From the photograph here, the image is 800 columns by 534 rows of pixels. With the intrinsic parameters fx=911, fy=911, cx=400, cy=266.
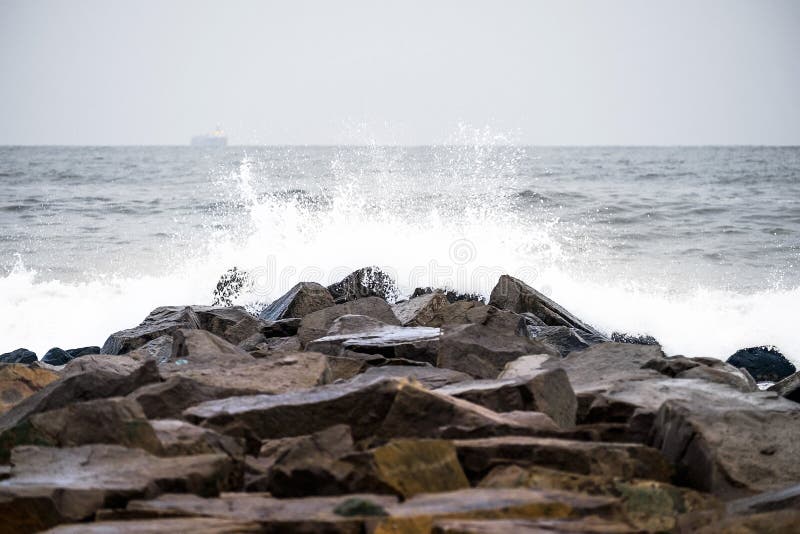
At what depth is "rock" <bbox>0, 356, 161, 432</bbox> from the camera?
10.2 feet

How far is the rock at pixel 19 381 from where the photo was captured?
3.98 m

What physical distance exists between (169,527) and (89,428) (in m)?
0.78

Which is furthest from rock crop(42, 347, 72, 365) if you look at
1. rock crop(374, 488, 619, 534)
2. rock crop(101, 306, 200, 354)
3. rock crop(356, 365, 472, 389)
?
rock crop(374, 488, 619, 534)

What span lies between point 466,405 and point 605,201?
15087mm

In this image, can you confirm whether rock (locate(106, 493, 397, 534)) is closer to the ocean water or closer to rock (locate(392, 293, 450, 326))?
rock (locate(392, 293, 450, 326))

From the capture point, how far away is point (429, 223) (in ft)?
38.5

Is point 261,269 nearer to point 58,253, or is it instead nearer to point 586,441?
point 58,253

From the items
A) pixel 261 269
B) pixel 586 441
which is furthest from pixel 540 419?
pixel 261 269

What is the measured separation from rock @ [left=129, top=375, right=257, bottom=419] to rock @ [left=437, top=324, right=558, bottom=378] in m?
1.02

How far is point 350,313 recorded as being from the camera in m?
5.15

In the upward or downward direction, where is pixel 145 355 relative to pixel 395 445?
downward

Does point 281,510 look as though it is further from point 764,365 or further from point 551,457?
point 764,365

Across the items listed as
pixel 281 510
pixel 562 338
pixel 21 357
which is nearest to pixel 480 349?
pixel 562 338

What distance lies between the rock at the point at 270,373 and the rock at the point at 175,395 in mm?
36
